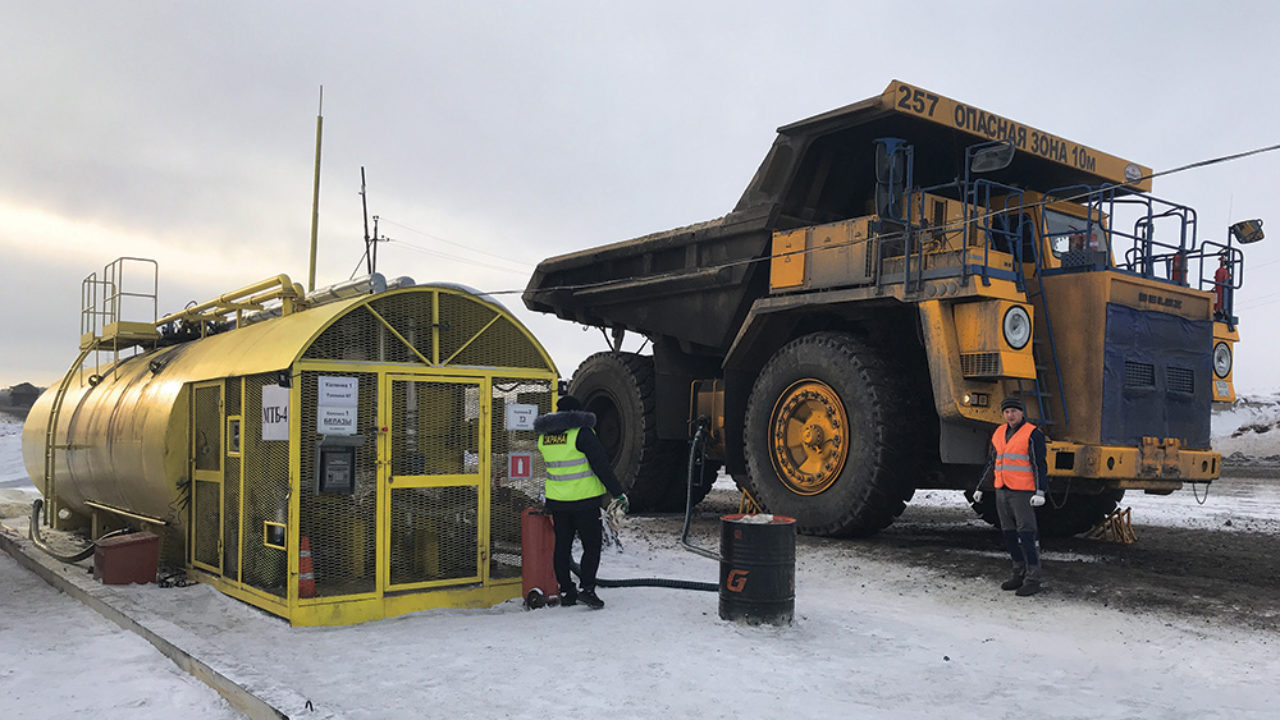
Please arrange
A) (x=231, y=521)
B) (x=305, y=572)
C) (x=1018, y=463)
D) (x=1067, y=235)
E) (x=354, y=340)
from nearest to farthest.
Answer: (x=305, y=572), (x=354, y=340), (x=1018, y=463), (x=231, y=521), (x=1067, y=235)

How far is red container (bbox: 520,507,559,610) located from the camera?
7.57 metres

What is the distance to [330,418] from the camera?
7.05 metres

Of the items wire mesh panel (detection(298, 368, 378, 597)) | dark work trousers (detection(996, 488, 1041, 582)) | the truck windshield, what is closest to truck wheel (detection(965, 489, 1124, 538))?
the truck windshield

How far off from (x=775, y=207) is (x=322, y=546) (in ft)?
20.4

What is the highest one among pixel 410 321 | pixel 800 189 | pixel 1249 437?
pixel 800 189

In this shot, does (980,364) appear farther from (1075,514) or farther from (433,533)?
(433,533)

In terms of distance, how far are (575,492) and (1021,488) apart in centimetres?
362

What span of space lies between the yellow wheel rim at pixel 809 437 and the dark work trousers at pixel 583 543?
347cm

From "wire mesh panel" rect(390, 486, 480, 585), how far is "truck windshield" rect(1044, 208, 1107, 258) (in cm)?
608

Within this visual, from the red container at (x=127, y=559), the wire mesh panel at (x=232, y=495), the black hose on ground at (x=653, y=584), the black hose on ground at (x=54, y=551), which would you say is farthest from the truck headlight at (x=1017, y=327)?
the black hose on ground at (x=54, y=551)

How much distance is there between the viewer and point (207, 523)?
8703mm

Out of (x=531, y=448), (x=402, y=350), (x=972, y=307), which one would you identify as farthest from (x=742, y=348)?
(x=402, y=350)

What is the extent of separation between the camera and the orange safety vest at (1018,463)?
8086mm

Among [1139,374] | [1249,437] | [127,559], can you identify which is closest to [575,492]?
[127,559]
